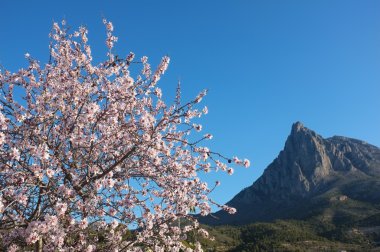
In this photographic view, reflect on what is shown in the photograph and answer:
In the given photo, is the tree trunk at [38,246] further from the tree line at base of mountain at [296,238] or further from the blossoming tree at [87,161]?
the tree line at base of mountain at [296,238]

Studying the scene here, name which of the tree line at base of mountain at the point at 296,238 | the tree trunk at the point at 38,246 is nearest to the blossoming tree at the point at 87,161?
the tree trunk at the point at 38,246

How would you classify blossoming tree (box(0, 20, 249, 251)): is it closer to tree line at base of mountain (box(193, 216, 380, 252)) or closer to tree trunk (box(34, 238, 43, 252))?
tree trunk (box(34, 238, 43, 252))

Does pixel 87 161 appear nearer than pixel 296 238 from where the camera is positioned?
Yes

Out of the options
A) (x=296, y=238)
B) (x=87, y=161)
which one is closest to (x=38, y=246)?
(x=87, y=161)

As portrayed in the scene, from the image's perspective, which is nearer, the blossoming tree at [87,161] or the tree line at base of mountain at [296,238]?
the blossoming tree at [87,161]

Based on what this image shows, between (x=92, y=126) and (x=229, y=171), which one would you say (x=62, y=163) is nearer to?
(x=92, y=126)

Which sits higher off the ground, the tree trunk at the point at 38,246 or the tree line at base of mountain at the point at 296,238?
the tree line at base of mountain at the point at 296,238

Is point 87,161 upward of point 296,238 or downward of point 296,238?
downward

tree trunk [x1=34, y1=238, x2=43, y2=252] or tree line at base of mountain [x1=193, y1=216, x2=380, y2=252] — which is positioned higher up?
tree line at base of mountain [x1=193, y1=216, x2=380, y2=252]

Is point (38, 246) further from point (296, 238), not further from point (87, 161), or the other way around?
point (296, 238)

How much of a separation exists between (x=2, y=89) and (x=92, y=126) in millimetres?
2563

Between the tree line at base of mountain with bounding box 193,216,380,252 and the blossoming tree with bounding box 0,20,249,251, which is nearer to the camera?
the blossoming tree with bounding box 0,20,249,251

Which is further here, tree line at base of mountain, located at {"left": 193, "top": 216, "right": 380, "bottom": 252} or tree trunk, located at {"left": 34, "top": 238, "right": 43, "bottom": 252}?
tree line at base of mountain, located at {"left": 193, "top": 216, "right": 380, "bottom": 252}

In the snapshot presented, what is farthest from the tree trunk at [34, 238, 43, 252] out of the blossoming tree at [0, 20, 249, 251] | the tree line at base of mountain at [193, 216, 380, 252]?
the tree line at base of mountain at [193, 216, 380, 252]
